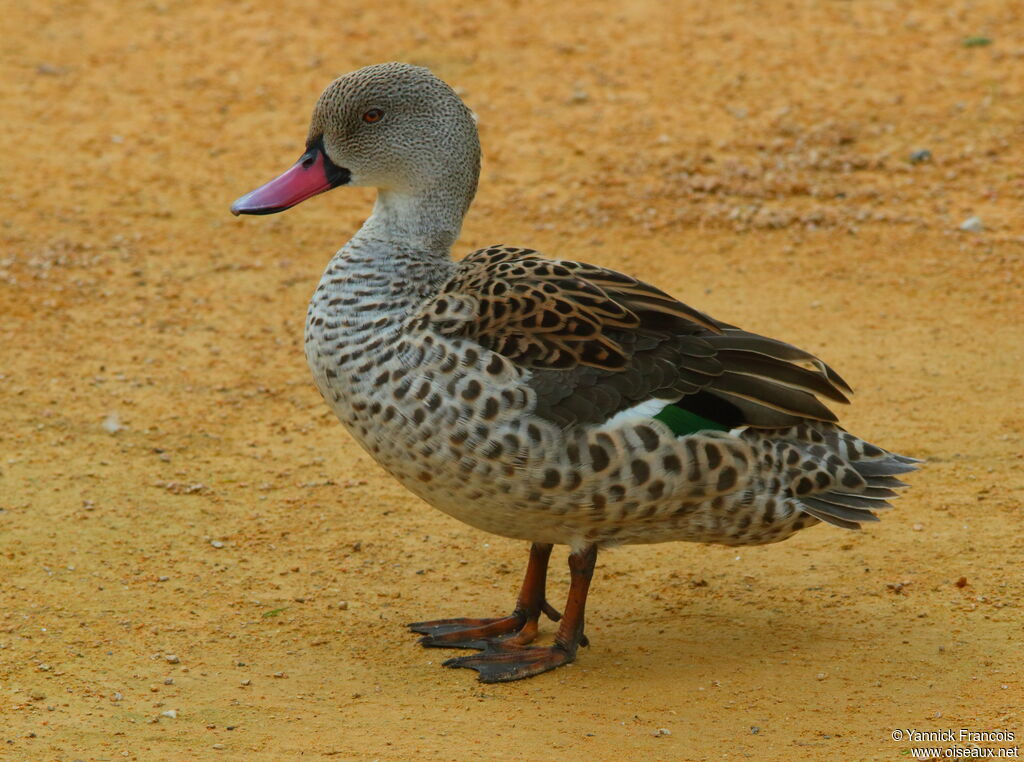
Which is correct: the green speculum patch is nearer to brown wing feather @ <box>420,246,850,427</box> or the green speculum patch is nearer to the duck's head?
brown wing feather @ <box>420,246,850,427</box>

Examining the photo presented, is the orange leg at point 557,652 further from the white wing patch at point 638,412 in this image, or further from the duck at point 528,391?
the white wing patch at point 638,412

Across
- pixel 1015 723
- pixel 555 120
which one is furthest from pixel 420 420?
pixel 555 120

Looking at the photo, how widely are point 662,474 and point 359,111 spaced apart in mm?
1929

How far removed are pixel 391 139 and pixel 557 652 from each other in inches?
85.2

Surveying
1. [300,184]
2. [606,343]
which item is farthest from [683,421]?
[300,184]

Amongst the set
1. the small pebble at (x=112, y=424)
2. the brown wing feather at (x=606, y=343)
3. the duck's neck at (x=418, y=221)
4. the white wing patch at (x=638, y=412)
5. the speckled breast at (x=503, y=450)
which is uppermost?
the duck's neck at (x=418, y=221)

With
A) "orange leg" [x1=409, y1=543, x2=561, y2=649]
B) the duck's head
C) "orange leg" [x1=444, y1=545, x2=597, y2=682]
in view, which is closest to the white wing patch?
"orange leg" [x1=444, y1=545, x2=597, y2=682]

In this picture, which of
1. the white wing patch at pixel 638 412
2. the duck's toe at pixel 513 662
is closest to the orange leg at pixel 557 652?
the duck's toe at pixel 513 662

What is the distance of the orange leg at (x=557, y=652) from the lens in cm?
532

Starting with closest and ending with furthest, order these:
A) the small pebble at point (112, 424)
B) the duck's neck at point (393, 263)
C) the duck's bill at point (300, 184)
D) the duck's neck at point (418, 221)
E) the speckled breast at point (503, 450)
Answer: the speckled breast at point (503, 450)
the duck's neck at point (393, 263)
the duck's neck at point (418, 221)
the duck's bill at point (300, 184)
the small pebble at point (112, 424)

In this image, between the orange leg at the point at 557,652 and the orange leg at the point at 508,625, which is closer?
the orange leg at the point at 557,652

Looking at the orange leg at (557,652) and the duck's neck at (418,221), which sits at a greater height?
the duck's neck at (418,221)

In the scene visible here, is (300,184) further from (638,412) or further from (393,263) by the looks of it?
(638,412)

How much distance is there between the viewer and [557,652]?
5.40m
